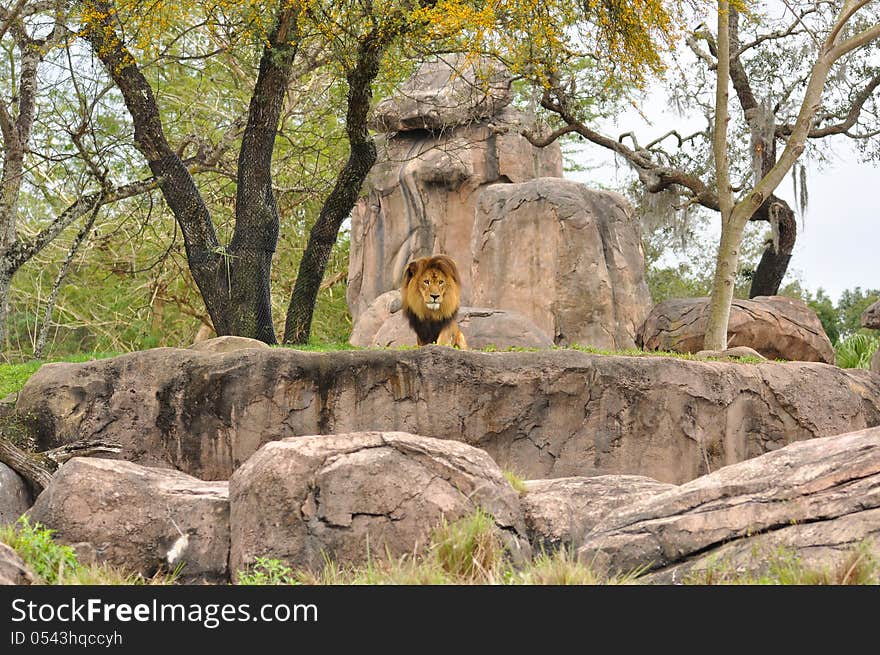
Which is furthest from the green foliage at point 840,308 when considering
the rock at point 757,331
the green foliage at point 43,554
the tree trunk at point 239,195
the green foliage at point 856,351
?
the green foliage at point 43,554

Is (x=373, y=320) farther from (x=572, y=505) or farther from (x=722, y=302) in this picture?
(x=572, y=505)

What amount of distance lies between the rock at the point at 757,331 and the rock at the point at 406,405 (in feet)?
25.3

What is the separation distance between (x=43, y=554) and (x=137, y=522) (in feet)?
2.68

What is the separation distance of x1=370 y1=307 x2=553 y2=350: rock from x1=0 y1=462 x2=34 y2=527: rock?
6191mm

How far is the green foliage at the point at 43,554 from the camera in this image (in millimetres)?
5945

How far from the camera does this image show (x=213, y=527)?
680 centimetres

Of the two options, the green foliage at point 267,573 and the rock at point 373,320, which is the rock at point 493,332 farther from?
the green foliage at point 267,573

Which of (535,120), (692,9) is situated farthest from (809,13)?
(535,120)

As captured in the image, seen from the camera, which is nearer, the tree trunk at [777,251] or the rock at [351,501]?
the rock at [351,501]

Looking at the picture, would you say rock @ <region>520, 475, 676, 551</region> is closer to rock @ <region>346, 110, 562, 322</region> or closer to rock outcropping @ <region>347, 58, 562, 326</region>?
rock outcropping @ <region>347, 58, 562, 326</region>

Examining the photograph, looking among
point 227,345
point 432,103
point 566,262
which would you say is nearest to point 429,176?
point 432,103

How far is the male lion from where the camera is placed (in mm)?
11547
